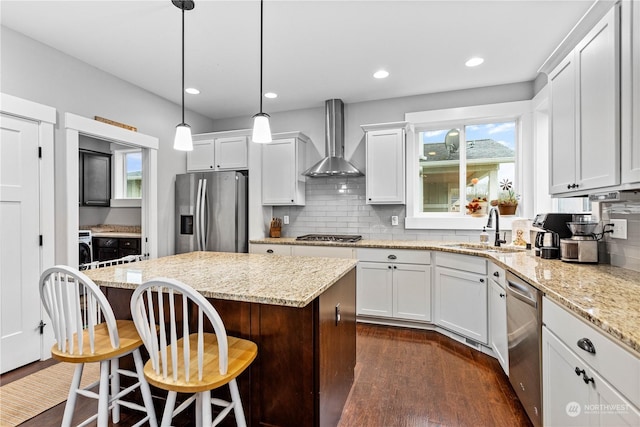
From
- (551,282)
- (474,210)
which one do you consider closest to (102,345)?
(551,282)

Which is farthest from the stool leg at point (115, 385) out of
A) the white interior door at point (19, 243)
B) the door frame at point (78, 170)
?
the door frame at point (78, 170)

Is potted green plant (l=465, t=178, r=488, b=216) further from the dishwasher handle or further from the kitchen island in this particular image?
the kitchen island

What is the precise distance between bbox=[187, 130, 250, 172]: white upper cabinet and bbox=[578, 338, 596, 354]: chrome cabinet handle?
364 cm

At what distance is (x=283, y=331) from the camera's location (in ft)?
4.90

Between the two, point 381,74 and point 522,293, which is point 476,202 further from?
point 522,293

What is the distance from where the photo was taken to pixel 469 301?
2.77 m

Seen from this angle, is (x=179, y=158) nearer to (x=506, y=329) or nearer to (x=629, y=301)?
(x=506, y=329)

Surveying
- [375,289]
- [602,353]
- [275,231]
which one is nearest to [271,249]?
[275,231]

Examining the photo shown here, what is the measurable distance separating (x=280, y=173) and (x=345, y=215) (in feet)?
3.37

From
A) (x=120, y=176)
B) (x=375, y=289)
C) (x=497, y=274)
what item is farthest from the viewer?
(x=120, y=176)

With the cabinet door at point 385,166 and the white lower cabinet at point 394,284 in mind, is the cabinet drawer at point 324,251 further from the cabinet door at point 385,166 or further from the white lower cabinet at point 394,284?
the cabinet door at point 385,166

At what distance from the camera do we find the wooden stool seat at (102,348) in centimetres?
141

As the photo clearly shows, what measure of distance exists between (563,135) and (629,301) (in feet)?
3.85

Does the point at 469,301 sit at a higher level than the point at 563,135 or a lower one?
lower
